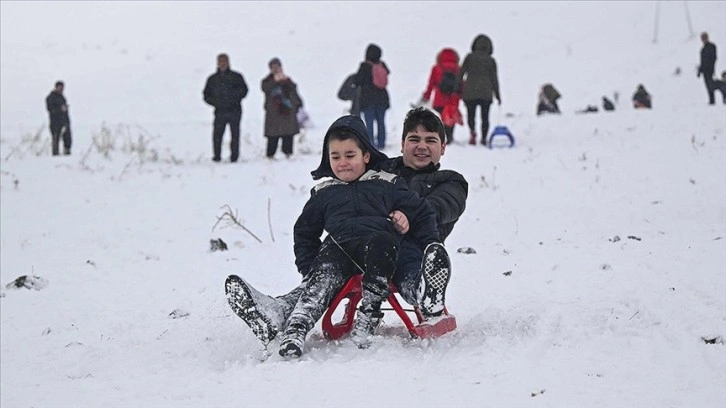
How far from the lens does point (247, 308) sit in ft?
12.2

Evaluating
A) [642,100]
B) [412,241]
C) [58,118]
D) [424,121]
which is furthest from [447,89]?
[642,100]

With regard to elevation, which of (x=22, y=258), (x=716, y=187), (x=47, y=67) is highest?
(x=47, y=67)

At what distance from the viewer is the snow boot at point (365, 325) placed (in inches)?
151

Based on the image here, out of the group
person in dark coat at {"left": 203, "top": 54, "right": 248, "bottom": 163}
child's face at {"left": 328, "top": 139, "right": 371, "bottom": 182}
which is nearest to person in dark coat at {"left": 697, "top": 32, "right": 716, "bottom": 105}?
person in dark coat at {"left": 203, "top": 54, "right": 248, "bottom": 163}

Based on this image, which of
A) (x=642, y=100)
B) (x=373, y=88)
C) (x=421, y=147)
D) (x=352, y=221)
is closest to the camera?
(x=352, y=221)

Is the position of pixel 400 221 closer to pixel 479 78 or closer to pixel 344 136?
pixel 344 136

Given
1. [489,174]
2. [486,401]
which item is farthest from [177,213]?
[486,401]

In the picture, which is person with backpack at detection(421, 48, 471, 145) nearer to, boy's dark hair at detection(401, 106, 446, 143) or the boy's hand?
boy's dark hair at detection(401, 106, 446, 143)

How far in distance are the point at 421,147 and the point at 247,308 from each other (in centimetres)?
143

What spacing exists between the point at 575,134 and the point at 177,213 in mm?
6571

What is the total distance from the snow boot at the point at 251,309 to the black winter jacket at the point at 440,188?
3.21ft

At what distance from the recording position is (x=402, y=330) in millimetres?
4121

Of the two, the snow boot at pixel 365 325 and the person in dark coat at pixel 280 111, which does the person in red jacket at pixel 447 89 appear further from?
the snow boot at pixel 365 325

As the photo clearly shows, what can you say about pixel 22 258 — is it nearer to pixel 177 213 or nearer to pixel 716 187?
pixel 177 213
